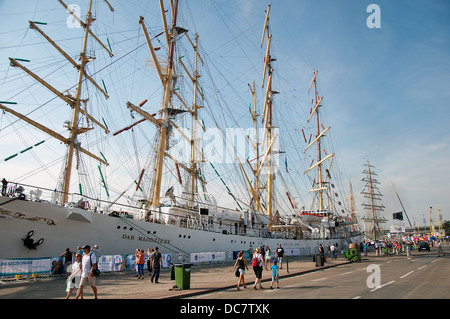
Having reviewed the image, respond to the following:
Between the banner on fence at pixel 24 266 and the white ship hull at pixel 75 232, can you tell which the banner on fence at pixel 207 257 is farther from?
the banner on fence at pixel 24 266

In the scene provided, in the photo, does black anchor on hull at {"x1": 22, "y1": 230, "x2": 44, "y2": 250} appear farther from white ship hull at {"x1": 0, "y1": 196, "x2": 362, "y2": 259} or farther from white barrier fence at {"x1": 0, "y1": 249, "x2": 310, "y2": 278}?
white barrier fence at {"x1": 0, "y1": 249, "x2": 310, "y2": 278}

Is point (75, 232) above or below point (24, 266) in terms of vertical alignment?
above

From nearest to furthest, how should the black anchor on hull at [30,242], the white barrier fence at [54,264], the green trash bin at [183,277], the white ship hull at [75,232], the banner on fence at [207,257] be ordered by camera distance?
the green trash bin at [183,277], the white barrier fence at [54,264], the white ship hull at [75,232], the black anchor on hull at [30,242], the banner on fence at [207,257]

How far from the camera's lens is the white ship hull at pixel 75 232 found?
14727mm

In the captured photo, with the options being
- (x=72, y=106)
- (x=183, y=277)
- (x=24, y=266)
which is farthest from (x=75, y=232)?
(x=72, y=106)

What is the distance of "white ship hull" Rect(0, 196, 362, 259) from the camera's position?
14.7 metres

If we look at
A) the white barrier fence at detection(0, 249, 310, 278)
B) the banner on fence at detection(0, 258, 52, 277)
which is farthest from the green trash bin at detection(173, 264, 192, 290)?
the banner on fence at detection(0, 258, 52, 277)

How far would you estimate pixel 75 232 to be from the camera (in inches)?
664

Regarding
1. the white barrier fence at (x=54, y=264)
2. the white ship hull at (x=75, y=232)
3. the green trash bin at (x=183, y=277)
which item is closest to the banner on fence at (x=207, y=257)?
the white barrier fence at (x=54, y=264)

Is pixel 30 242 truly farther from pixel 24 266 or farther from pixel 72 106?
pixel 72 106

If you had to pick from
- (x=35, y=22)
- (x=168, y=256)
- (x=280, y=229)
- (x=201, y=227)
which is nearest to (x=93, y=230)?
(x=168, y=256)
